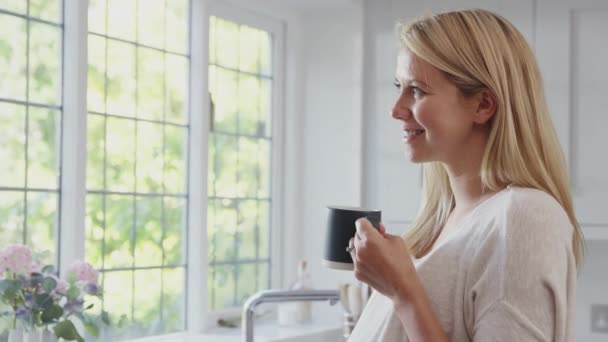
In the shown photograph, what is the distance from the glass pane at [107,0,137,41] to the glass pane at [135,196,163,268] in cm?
54

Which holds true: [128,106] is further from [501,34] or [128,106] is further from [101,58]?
[501,34]

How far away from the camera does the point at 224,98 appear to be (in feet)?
11.6

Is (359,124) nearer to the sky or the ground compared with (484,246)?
nearer to the sky

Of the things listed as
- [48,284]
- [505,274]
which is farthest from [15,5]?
[505,274]

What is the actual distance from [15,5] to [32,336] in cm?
92

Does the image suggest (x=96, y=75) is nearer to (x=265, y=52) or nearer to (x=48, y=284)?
(x=48, y=284)

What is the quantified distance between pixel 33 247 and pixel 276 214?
1.31 metres

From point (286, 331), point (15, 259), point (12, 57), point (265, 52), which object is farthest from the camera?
point (265, 52)

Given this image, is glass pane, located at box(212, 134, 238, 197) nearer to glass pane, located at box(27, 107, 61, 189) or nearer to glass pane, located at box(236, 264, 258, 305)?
glass pane, located at box(236, 264, 258, 305)

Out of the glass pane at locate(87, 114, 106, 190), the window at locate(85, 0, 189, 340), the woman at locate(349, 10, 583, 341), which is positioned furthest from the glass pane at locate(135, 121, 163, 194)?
the woman at locate(349, 10, 583, 341)

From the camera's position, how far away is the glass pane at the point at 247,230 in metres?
3.66

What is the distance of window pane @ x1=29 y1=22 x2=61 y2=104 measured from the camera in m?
2.68

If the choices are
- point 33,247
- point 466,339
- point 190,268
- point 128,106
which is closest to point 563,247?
point 466,339

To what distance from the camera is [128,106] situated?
3.07 m
